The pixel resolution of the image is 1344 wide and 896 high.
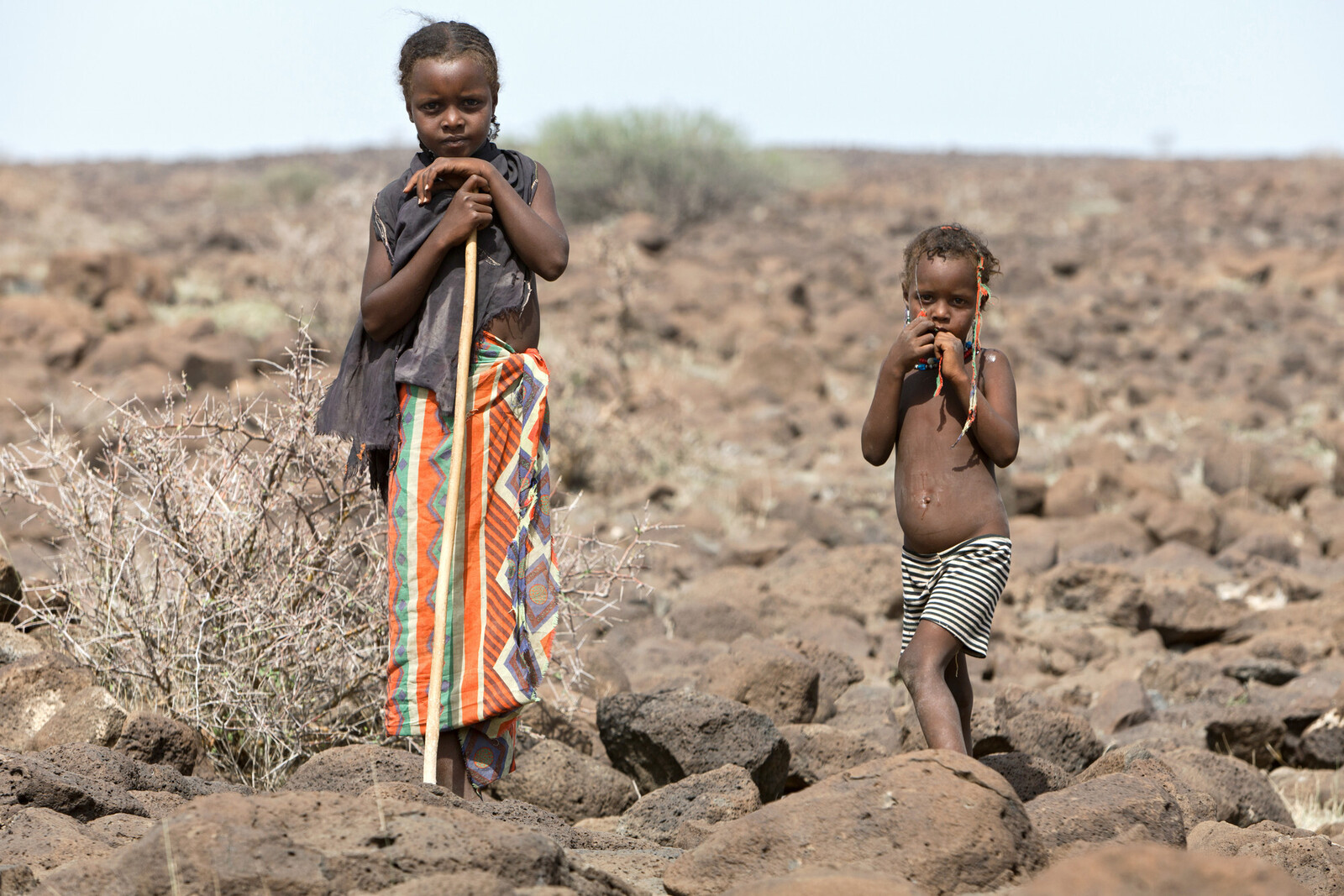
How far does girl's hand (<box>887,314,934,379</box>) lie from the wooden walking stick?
92 centimetres

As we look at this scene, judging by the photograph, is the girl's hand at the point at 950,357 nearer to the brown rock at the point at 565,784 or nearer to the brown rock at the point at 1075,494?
the brown rock at the point at 565,784

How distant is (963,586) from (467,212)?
1355 millimetres

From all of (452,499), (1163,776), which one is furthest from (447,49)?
(1163,776)

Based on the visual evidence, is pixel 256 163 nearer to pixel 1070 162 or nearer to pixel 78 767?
pixel 1070 162

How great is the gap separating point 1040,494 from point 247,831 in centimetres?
656

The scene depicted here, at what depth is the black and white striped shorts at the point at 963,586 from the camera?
10.0 ft

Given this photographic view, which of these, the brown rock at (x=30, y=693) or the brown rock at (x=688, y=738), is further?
the brown rock at (x=688, y=738)

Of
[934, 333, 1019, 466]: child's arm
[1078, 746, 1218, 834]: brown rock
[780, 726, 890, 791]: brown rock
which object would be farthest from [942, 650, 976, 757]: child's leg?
[780, 726, 890, 791]: brown rock

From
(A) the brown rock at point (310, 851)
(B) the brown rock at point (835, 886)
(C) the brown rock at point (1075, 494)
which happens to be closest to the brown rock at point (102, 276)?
(C) the brown rock at point (1075, 494)

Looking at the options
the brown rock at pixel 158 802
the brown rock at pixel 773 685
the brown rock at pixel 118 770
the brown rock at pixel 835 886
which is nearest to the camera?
the brown rock at pixel 835 886

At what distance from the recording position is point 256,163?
48.7 meters

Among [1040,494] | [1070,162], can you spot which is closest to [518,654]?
[1040,494]

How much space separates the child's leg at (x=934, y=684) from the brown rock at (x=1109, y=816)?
0.74 ft

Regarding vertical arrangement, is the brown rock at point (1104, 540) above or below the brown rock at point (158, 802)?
below
